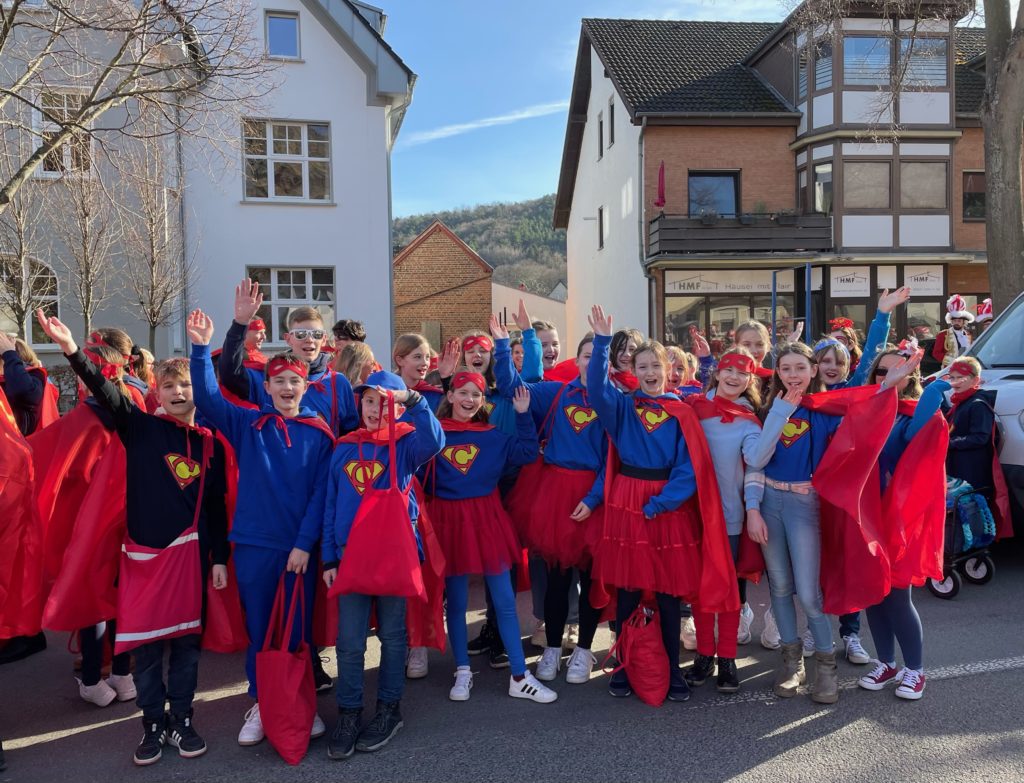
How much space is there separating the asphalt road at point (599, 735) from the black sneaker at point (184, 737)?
0.04 m

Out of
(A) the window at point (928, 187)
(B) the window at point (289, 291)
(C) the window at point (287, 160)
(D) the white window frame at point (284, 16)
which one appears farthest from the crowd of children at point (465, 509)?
(A) the window at point (928, 187)

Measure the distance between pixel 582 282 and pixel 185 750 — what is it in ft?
95.6

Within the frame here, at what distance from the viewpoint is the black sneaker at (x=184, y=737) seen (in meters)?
3.72

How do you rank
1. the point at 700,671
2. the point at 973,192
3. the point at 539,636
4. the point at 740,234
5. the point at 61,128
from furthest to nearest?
the point at 973,192 < the point at 740,234 < the point at 61,128 < the point at 539,636 < the point at 700,671

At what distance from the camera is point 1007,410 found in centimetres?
634

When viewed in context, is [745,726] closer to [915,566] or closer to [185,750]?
[915,566]

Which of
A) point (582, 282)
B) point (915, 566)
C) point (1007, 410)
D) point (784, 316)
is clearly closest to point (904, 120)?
point (784, 316)

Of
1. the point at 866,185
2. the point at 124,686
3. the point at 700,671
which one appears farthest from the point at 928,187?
the point at 124,686

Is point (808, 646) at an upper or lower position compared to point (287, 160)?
lower

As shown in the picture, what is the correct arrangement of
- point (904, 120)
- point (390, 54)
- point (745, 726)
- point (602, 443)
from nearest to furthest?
point (745, 726), point (602, 443), point (390, 54), point (904, 120)

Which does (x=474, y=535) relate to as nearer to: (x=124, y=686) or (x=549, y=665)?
(x=549, y=665)

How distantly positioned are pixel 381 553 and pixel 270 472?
27.0 inches

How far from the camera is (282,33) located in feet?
56.4

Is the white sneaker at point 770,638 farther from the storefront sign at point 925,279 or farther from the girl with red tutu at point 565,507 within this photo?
the storefront sign at point 925,279
